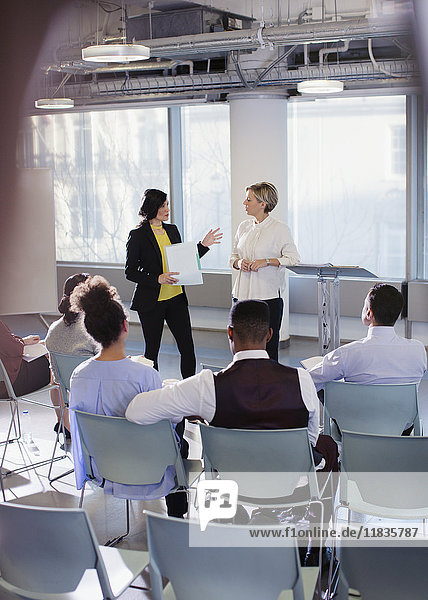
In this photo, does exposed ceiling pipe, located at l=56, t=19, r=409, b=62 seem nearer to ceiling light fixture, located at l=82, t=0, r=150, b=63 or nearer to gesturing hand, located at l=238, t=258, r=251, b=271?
ceiling light fixture, located at l=82, t=0, r=150, b=63

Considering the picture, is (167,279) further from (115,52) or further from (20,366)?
(115,52)

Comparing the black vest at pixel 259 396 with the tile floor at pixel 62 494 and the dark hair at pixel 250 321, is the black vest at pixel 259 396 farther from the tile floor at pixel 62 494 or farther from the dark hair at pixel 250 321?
the tile floor at pixel 62 494

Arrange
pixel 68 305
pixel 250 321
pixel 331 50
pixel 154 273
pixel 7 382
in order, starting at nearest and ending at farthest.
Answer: pixel 250 321, pixel 68 305, pixel 7 382, pixel 154 273, pixel 331 50

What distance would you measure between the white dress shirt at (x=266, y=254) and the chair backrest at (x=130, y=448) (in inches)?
104

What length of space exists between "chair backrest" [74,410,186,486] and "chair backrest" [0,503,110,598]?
0.73 meters

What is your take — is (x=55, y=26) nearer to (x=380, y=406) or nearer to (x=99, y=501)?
(x=380, y=406)

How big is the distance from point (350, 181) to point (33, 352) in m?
4.54

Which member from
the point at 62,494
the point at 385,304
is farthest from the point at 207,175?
the point at 385,304

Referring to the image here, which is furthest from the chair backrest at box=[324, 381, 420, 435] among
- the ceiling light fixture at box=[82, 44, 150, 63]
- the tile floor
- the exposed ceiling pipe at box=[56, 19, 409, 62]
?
the exposed ceiling pipe at box=[56, 19, 409, 62]

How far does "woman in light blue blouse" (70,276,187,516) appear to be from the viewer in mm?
2791

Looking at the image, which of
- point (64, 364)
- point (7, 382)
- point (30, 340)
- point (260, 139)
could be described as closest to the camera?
point (64, 364)

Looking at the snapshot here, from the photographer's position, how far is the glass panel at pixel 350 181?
7281 mm

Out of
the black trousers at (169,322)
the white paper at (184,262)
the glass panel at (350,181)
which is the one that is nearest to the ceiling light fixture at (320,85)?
the glass panel at (350,181)

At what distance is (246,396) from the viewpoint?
8.08 feet
